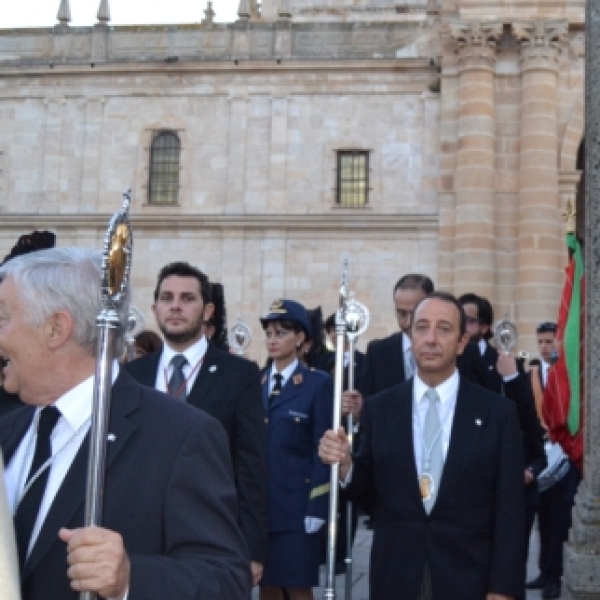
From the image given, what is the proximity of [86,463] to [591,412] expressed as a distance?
360 centimetres

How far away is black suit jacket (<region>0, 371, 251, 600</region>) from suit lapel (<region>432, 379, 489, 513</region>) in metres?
2.07

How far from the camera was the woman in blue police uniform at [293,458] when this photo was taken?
21.3ft

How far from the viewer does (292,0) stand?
32.9 metres

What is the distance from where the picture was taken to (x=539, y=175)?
78.2ft

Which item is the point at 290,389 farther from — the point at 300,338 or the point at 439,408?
the point at 439,408

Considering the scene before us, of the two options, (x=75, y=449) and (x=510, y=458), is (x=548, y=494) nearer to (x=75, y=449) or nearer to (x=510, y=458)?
(x=510, y=458)

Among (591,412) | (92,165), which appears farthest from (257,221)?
(591,412)

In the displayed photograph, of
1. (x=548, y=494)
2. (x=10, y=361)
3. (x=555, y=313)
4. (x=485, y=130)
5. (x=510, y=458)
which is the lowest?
(x=548, y=494)

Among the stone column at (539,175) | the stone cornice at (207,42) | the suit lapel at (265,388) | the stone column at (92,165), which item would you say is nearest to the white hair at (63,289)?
the suit lapel at (265,388)

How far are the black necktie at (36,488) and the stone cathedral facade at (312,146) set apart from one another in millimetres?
21301

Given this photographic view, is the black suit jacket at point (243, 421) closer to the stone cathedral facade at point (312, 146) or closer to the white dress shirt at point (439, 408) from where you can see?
the white dress shirt at point (439, 408)

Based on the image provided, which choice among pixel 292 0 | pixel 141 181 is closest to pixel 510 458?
pixel 141 181

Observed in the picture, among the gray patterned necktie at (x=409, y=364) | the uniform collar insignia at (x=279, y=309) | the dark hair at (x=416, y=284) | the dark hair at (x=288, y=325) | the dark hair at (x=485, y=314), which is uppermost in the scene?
the dark hair at (x=416, y=284)

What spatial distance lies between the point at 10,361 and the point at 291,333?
4136mm
